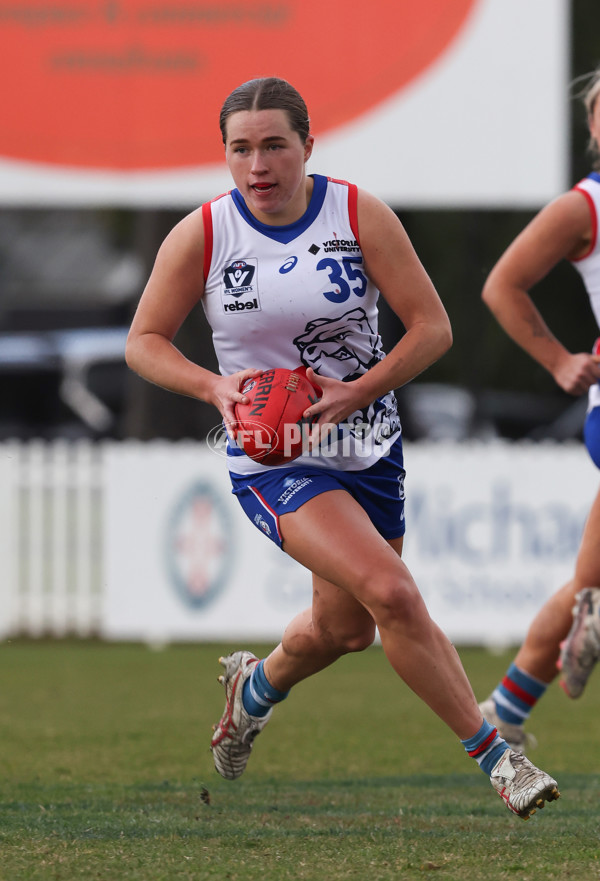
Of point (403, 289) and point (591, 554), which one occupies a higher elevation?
point (403, 289)

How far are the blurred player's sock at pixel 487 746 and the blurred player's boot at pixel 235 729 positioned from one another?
101 cm

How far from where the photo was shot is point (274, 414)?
4.03 meters

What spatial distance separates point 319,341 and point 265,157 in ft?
1.86

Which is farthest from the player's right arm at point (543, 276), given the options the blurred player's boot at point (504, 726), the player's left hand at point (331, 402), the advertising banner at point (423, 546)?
the advertising banner at point (423, 546)

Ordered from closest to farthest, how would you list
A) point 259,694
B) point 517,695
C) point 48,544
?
point 259,694, point 517,695, point 48,544

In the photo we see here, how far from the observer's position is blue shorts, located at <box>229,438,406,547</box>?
4277 millimetres

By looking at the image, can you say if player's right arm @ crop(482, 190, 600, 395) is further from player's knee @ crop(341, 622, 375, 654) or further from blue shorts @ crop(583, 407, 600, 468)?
player's knee @ crop(341, 622, 375, 654)

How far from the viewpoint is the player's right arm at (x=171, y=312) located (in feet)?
14.0

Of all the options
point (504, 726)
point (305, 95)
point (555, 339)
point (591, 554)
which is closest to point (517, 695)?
point (504, 726)

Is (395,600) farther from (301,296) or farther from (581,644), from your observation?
(581,644)

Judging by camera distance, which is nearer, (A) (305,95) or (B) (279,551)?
(B) (279,551)

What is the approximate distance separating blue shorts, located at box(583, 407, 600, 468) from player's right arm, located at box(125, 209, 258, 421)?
4.73ft

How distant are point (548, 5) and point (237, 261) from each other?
7.90 m

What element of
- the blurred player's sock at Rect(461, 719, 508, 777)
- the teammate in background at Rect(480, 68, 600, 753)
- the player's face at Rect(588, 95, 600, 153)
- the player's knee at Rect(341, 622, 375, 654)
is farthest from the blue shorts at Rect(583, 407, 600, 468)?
the blurred player's sock at Rect(461, 719, 508, 777)
